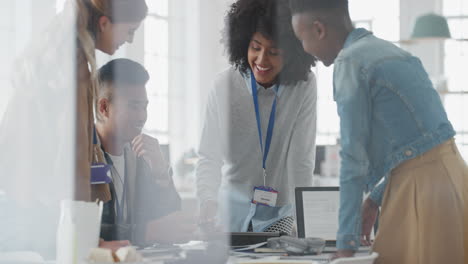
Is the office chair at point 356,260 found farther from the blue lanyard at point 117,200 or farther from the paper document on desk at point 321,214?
the blue lanyard at point 117,200

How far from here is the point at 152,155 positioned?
258 centimetres

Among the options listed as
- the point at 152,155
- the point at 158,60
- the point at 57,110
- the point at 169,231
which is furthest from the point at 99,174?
the point at 158,60

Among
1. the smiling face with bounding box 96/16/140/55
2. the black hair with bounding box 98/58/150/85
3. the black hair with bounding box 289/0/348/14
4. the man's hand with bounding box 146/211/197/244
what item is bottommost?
the man's hand with bounding box 146/211/197/244

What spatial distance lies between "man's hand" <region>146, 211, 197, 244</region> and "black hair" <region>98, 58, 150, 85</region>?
1.97 feet

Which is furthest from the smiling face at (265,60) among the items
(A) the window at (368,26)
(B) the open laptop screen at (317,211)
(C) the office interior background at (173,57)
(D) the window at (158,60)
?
(A) the window at (368,26)

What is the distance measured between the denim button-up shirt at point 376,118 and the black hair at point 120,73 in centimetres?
113

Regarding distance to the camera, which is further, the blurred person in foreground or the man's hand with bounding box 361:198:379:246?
the blurred person in foreground

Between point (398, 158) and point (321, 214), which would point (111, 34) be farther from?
point (398, 158)

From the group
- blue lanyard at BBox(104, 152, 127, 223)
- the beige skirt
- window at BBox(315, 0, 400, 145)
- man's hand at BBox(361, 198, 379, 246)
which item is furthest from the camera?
window at BBox(315, 0, 400, 145)

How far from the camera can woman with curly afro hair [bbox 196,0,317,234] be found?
2545 mm

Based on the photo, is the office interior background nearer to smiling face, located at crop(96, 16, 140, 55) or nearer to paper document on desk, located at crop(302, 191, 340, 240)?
smiling face, located at crop(96, 16, 140, 55)

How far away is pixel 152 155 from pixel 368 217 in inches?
40.3

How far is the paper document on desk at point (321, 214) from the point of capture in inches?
81.3

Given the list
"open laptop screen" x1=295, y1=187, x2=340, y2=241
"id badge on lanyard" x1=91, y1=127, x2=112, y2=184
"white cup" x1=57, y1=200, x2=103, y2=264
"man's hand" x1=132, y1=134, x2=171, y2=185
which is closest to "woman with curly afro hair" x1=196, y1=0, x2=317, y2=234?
"man's hand" x1=132, y1=134, x2=171, y2=185
